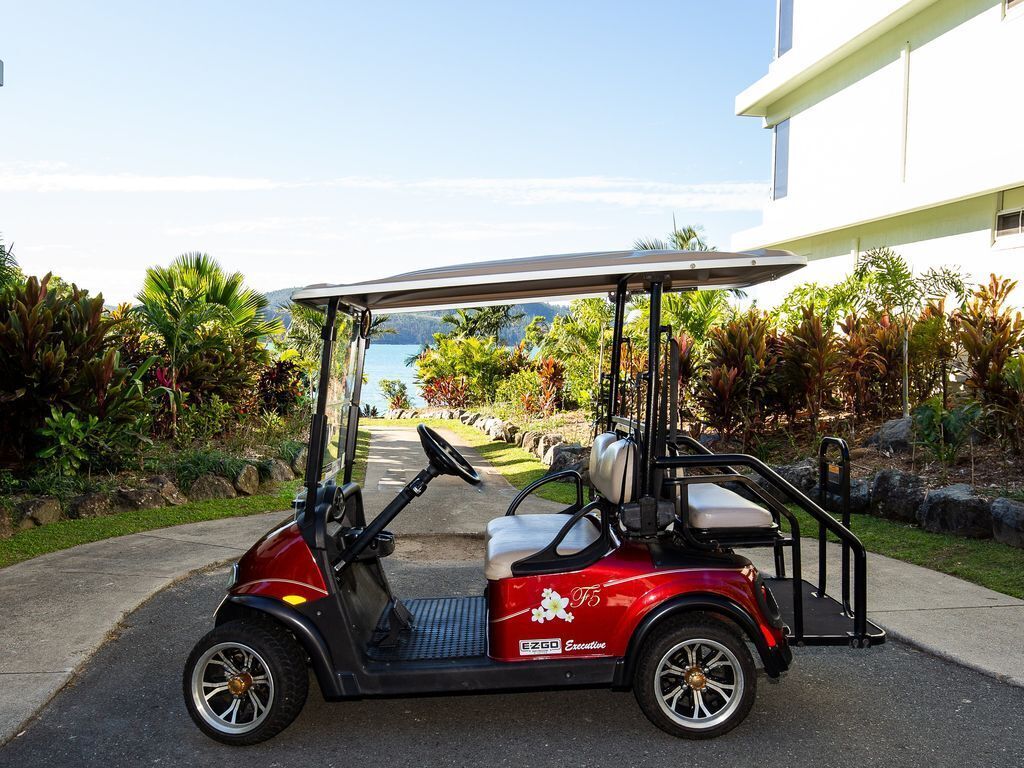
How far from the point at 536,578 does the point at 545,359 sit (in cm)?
1529

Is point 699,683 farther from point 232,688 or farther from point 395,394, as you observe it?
point 395,394

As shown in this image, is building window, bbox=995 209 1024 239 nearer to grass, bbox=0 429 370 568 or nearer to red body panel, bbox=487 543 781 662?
grass, bbox=0 429 370 568

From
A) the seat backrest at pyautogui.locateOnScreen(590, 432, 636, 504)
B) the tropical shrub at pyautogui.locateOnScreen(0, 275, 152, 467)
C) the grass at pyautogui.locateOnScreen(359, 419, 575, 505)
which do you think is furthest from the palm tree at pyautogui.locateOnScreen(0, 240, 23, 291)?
the seat backrest at pyautogui.locateOnScreen(590, 432, 636, 504)

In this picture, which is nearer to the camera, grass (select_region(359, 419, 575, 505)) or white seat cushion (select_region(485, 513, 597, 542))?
white seat cushion (select_region(485, 513, 597, 542))

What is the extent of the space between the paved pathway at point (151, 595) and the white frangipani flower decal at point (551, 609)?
1.70m

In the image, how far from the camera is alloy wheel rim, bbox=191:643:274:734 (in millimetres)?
3717

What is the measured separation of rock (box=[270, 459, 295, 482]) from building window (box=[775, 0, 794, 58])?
14.1 metres

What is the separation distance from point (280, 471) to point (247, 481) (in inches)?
30.7

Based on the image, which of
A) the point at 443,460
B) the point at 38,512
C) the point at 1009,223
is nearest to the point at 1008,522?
the point at 443,460

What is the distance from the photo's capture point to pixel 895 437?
31.8ft

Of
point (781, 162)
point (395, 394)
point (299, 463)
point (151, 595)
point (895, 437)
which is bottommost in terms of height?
point (151, 595)

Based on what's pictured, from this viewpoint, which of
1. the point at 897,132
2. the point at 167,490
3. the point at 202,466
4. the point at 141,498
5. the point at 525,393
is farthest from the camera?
the point at 525,393

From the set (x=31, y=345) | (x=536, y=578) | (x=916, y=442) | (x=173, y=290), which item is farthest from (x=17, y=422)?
(x=916, y=442)

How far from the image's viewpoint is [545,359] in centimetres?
1898
